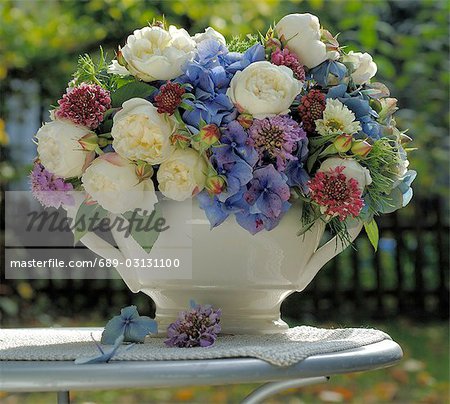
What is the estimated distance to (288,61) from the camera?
1019 mm

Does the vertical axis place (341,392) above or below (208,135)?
below

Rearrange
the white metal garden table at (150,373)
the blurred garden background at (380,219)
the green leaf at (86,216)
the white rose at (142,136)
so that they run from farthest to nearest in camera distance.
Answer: the blurred garden background at (380,219)
the green leaf at (86,216)
the white rose at (142,136)
the white metal garden table at (150,373)

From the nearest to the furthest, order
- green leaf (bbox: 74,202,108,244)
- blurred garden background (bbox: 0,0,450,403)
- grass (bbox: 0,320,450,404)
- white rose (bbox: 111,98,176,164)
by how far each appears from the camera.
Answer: white rose (bbox: 111,98,176,164), green leaf (bbox: 74,202,108,244), grass (bbox: 0,320,450,404), blurred garden background (bbox: 0,0,450,403)

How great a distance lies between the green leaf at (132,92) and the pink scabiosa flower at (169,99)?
3 cm

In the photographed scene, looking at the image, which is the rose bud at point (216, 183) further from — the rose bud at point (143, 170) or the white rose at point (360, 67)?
the white rose at point (360, 67)

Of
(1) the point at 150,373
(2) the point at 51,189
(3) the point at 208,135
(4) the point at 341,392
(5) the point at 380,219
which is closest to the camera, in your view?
(1) the point at 150,373

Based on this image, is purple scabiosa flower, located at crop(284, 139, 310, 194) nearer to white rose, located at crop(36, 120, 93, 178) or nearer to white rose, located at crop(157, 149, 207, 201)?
white rose, located at crop(157, 149, 207, 201)

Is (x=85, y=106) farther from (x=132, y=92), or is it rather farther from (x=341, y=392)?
(x=341, y=392)

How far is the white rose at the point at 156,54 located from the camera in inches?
39.2

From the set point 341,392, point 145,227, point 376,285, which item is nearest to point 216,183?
point 145,227

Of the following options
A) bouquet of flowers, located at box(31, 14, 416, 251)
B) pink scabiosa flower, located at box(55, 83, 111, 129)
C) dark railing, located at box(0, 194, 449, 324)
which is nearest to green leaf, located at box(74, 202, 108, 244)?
bouquet of flowers, located at box(31, 14, 416, 251)

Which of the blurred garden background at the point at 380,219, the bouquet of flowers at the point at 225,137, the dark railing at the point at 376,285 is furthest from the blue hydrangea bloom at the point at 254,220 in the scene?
the dark railing at the point at 376,285

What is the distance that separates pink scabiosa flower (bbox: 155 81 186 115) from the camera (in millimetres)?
956

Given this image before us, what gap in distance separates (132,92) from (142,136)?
85mm
